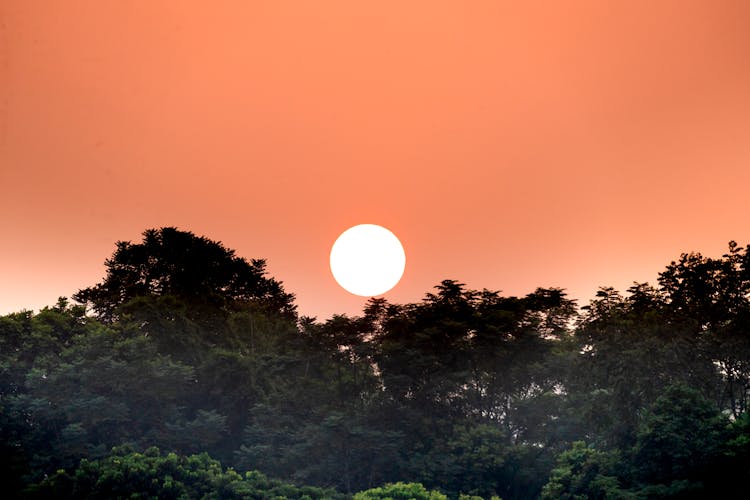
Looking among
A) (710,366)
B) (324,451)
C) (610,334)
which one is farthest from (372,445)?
(710,366)

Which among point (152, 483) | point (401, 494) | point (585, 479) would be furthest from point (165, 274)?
point (585, 479)

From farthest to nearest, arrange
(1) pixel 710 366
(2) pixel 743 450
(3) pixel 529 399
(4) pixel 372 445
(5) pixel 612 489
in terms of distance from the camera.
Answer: (3) pixel 529 399 → (4) pixel 372 445 → (1) pixel 710 366 → (5) pixel 612 489 → (2) pixel 743 450

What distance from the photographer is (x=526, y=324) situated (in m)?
40.0

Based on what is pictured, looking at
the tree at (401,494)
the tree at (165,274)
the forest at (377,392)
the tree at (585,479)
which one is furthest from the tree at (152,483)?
the tree at (165,274)

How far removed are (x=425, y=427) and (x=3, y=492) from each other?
1975 centimetres

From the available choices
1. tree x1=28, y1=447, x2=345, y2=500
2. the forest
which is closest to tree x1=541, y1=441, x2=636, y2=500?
the forest

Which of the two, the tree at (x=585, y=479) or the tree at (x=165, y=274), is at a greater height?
the tree at (x=165, y=274)

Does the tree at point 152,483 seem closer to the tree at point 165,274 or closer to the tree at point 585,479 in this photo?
the tree at point 585,479

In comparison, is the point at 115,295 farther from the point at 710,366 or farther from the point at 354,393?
the point at 710,366

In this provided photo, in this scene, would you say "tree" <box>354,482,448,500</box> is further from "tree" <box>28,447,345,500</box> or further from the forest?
"tree" <box>28,447,345,500</box>

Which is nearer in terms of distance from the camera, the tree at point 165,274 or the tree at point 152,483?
the tree at point 152,483

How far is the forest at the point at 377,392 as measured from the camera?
26.6m

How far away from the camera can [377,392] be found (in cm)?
3991

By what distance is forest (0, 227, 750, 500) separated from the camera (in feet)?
87.2
